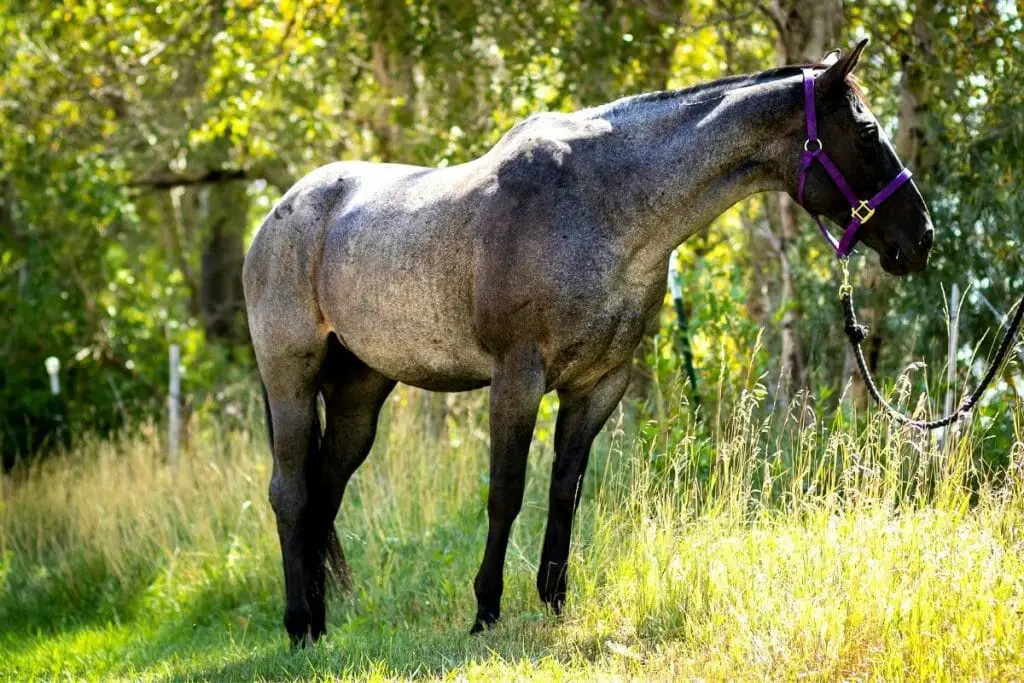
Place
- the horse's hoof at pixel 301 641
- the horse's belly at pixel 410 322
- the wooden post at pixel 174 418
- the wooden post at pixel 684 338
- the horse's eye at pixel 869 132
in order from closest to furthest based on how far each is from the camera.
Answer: the horse's eye at pixel 869 132 < the horse's belly at pixel 410 322 < the horse's hoof at pixel 301 641 < the wooden post at pixel 684 338 < the wooden post at pixel 174 418

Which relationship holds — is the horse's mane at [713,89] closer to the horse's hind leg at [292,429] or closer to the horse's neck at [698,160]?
the horse's neck at [698,160]

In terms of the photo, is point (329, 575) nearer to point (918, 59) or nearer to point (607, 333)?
point (607, 333)

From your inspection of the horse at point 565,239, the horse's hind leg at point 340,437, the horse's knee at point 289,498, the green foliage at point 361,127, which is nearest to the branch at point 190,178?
the green foliage at point 361,127

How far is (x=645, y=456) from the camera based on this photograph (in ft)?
22.0

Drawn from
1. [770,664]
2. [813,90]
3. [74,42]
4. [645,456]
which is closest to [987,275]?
[645,456]

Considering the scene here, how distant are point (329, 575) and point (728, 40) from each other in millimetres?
6178

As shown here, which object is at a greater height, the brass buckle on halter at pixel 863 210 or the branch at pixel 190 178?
the branch at pixel 190 178

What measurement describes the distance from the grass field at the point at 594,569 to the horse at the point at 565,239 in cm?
44

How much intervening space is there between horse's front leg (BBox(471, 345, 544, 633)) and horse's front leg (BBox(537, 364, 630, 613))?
27 centimetres

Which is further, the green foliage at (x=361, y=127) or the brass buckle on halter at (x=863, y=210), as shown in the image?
the green foliage at (x=361, y=127)

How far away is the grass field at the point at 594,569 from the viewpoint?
14.7 ft

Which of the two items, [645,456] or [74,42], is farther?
[74,42]

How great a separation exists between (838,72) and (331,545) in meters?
3.47

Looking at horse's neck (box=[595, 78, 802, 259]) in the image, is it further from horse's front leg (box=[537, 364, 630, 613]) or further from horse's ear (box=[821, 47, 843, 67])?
horse's front leg (box=[537, 364, 630, 613])
